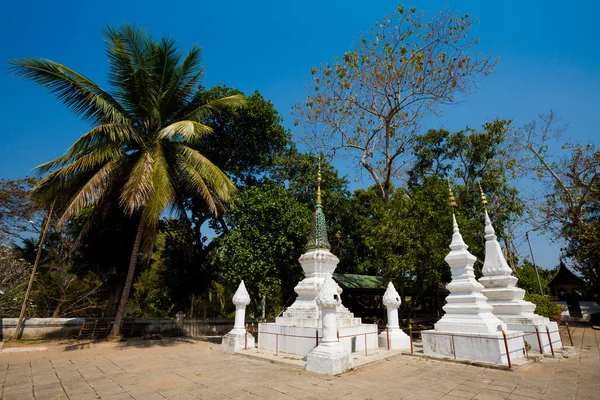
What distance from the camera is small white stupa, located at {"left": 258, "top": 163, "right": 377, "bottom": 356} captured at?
9.16m

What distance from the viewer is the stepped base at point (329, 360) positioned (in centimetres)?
688

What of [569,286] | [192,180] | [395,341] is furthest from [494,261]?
[569,286]

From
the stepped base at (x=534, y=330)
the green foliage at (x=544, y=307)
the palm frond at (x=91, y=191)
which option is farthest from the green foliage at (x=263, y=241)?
the green foliage at (x=544, y=307)

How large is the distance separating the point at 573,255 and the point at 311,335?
22.2 metres

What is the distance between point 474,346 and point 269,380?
17.7ft

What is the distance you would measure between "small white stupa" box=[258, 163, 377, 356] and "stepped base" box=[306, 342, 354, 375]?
130cm

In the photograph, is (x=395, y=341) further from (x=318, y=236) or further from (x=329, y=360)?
(x=329, y=360)

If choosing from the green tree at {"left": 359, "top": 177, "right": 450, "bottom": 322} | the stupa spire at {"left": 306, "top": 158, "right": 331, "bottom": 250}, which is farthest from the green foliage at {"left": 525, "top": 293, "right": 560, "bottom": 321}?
the stupa spire at {"left": 306, "top": 158, "right": 331, "bottom": 250}

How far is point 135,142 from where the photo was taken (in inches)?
536

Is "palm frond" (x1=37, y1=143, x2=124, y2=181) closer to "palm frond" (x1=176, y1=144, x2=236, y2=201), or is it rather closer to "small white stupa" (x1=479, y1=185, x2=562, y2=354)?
"palm frond" (x1=176, y1=144, x2=236, y2=201)

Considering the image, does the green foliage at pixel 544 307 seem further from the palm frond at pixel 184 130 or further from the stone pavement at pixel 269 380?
the palm frond at pixel 184 130

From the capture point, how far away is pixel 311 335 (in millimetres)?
8969

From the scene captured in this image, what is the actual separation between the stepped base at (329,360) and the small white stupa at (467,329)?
3161 millimetres

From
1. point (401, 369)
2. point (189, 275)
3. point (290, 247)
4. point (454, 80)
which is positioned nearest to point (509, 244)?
point (454, 80)
